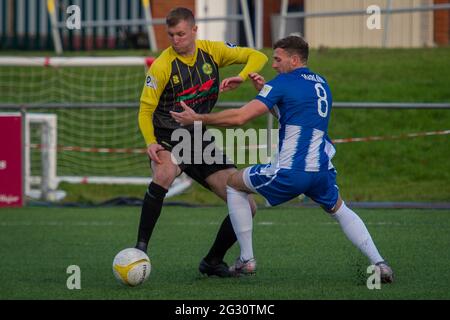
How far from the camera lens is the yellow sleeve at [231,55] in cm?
787

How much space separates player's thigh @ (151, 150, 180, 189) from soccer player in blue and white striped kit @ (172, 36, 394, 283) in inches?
27.5

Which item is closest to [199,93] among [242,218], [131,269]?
[242,218]

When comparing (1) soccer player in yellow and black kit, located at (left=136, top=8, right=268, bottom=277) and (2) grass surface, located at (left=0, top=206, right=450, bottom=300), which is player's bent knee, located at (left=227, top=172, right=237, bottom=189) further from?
(2) grass surface, located at (left=0, top=206, right=450, bottom=300)

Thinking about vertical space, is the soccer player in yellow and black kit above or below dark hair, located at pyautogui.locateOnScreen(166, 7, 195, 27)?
below

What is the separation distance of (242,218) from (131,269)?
2.92 feet

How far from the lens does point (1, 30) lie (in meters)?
22.4

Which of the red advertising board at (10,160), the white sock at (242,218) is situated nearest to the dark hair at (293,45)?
the white sock at (242,218)

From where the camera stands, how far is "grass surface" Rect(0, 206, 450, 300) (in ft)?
22.3

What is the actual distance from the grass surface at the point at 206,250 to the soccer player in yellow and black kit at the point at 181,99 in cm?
37

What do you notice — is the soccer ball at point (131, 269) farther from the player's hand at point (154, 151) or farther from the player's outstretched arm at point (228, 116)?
the player's outstretched arm at point (228, 116)

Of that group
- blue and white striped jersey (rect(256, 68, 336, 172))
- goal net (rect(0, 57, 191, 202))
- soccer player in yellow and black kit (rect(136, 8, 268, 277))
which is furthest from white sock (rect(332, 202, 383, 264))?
goal net (rect(0, 57, 191, 202))
